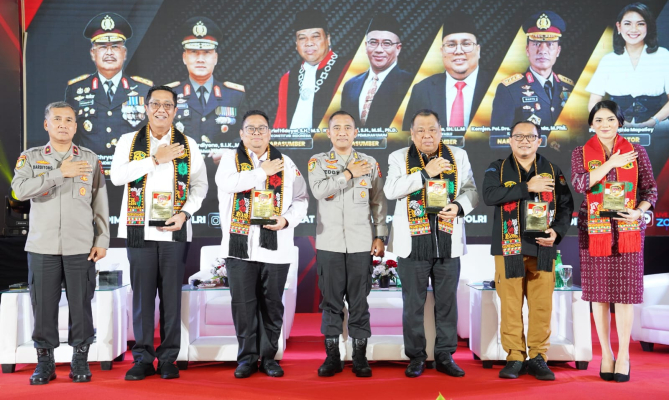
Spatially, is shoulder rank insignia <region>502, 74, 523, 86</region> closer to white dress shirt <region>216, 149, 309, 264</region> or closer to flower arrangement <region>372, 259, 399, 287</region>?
Result: flower arrangement <region>372, 259, 399, 287</region>

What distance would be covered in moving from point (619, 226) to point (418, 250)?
1170 millimetres

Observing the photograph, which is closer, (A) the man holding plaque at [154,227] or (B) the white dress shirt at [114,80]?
(A) the man holding plaque at [154,227]

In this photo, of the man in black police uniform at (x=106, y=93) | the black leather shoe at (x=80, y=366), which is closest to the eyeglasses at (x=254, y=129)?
the black leather shoe at (x=80, y=366)

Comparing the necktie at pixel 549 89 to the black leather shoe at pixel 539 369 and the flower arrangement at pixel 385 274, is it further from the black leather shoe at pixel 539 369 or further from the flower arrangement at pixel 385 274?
the black leather shoe at pixel 539 369

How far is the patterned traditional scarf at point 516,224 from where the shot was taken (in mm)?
3659

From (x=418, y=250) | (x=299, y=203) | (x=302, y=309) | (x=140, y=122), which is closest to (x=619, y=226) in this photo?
(x=418, y=250)

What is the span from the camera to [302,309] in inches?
259

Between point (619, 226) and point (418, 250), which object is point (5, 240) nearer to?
point (418, 250)

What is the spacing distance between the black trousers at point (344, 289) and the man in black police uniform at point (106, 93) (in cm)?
341

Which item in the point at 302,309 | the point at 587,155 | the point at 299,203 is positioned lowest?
the point at 302,309

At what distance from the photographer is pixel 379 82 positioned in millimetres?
6250

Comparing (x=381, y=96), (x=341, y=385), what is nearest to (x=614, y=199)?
(x=341, y=385)

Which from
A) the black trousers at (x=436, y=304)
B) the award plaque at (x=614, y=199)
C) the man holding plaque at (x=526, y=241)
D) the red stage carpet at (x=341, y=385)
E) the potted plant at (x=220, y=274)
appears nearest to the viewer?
the red stage carpet at (x=341, y=385)

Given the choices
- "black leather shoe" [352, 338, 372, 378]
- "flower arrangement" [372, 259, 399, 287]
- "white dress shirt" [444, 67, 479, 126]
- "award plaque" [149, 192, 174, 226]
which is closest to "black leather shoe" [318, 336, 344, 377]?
"black leather shoe" [352, 338, 372, 378]
